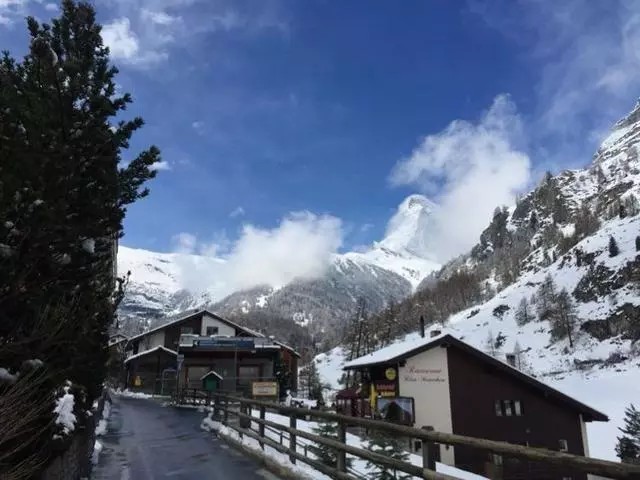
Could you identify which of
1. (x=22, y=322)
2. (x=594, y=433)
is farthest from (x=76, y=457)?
(x=594, y=433)

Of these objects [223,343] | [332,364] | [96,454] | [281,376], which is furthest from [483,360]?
[332,364]

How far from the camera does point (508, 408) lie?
29.2 meters

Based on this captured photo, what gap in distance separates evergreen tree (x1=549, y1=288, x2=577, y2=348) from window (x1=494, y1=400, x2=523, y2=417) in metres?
83.8

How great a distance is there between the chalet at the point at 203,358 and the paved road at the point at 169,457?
14.8m

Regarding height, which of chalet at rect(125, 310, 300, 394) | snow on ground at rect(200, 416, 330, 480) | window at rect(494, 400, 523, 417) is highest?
chalet at rect(125, 310, 300, 394)

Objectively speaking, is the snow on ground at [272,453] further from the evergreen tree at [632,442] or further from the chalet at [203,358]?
the evergreen tree at [632,442]

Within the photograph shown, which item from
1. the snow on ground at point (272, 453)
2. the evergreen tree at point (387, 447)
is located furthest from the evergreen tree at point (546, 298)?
the evergreen tree at point (387, 447)

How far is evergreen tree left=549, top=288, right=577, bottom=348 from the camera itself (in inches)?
4259

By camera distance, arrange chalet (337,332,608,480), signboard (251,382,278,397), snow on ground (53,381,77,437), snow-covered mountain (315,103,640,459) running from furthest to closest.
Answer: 1. snow-covered mountain (315,103,640,459)
2. signboard (251,382,278,397)
3. chalet (337,332,608,480)
4. snow on ground (53,381,77,437)

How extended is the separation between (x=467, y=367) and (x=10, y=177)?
28087mm

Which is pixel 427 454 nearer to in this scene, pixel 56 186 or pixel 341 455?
pixel 341 455

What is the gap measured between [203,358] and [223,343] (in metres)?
4.70

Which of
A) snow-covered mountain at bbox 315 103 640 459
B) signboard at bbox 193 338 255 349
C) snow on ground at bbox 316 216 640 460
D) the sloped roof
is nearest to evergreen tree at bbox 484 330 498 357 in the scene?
snow-covered mountain at bbox 315 103 640 459

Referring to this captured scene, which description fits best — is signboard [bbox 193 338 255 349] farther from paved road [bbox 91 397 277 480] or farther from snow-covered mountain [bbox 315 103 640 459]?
snow-covered mountain [bbox 315 103 640 459]
